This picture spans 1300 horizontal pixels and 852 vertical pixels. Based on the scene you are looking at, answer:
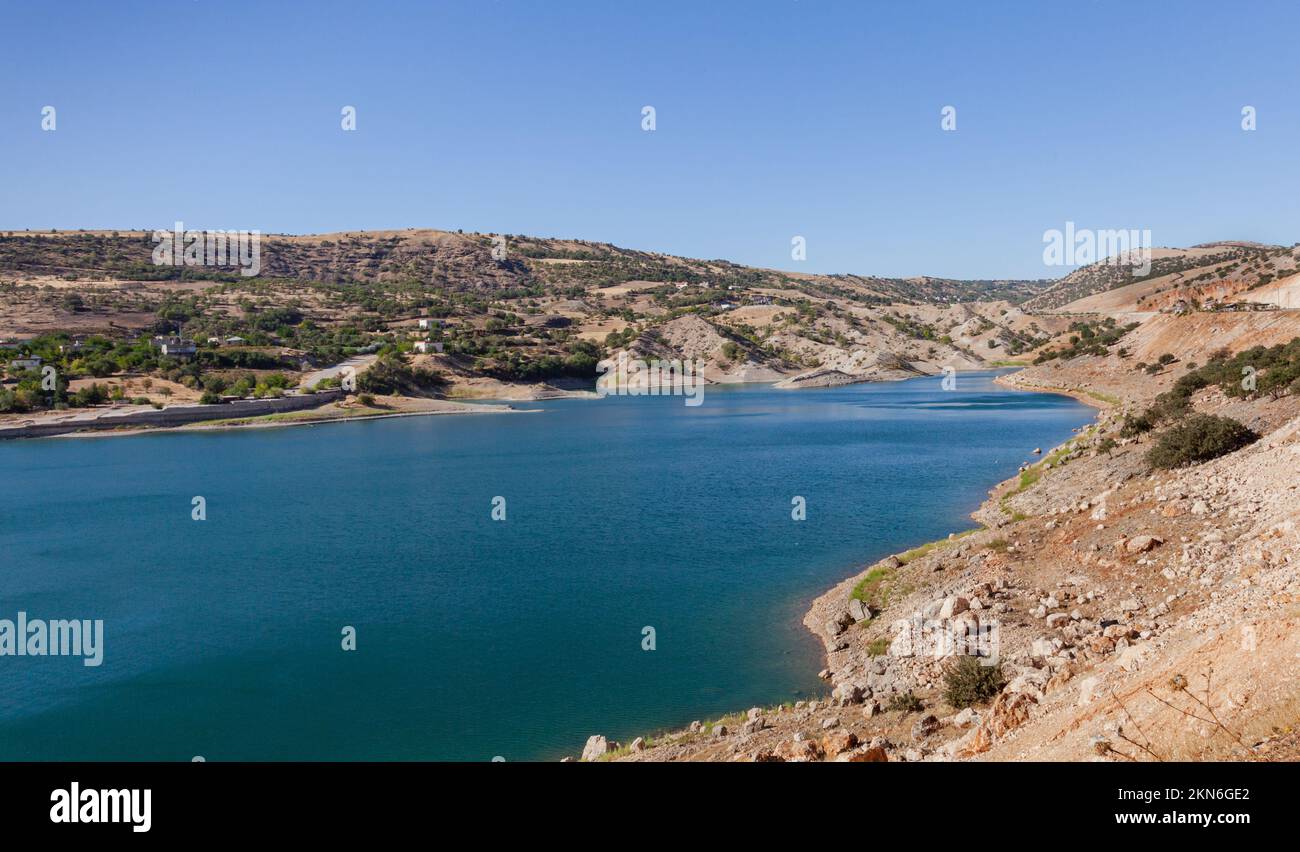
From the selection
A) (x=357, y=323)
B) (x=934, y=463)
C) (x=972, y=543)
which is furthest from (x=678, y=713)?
(x=357, y=323)

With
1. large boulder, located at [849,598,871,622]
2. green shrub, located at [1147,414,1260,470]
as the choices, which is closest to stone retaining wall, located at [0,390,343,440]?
large boulder, located at [849,598,871,622]

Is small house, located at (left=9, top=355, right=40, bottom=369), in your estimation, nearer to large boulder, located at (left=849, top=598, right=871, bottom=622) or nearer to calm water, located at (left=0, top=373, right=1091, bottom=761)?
calm water, located at (left=0, top=373, right=1091, bottom=761)

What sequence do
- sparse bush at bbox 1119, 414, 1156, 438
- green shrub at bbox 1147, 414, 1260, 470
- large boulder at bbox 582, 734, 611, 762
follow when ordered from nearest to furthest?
large boulder at bbox 582, 734, 611, 762 → green shrub at bbox 1147, 414, 1260, 470 → sparse bush at bbox 1119, 414, 1156, 438

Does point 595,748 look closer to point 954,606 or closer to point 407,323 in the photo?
point 954,606

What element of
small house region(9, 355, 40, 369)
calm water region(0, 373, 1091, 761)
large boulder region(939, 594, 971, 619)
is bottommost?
calm water region(0, 373, 1091, 761)

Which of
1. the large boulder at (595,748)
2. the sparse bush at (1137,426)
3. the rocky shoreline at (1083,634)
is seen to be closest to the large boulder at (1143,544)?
the rocky shoreline at (1083,634)

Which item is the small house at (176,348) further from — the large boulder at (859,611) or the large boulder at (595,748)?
the large boulder at (595,748)

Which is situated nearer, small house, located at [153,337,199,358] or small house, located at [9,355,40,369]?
small house, located at [9,355,40,369]
